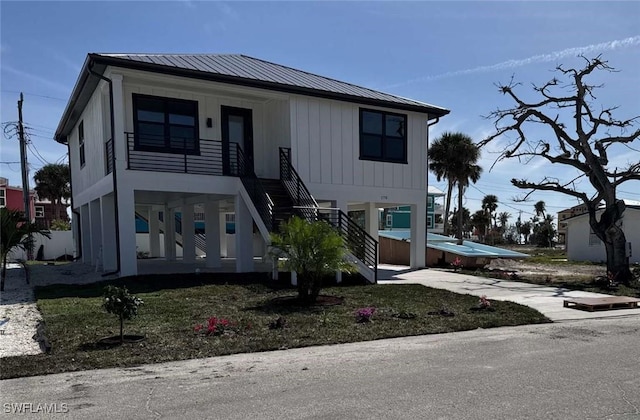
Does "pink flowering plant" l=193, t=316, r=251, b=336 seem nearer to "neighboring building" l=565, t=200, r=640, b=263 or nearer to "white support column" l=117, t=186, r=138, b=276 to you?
"white support column" l=117, t=186, r=138, b=276

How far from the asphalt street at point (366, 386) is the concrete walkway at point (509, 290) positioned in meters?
2.73

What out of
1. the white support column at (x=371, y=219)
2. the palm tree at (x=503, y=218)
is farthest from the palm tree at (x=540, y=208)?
the white support column at (x=371, y=219)

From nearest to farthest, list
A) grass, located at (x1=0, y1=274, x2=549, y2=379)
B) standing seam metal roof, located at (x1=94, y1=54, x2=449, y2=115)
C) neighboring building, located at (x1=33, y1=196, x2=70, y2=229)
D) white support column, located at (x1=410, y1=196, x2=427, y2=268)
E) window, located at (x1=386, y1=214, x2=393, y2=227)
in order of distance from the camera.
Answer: grass, located at (x1=0, y1=274, x2=549, y2=379) < standing seam metal roof, located at (x1=94, y1=54, x2=449, y2=115) < white support column, located at (x1=410, y1=196, x2=427, y2=268) < window, located at (x1=386, y1=214, x2=393, y2=227) < neighboring building, located at (x1=33, y1=196, x2=70, y2=229)

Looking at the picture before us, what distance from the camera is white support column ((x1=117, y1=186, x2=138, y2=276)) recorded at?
11297 mm

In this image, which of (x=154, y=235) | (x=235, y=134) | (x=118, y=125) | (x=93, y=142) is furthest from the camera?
(x=154, y=235)

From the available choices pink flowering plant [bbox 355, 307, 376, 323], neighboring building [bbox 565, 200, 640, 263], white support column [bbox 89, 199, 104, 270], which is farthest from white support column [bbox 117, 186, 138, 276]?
neighboring building [bbox 565, 200, 640, 263]

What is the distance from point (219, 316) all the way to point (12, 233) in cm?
708

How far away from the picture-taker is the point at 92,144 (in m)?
14.6

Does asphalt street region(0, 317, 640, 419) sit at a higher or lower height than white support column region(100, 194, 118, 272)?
lower

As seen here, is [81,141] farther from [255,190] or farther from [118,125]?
[255,190]

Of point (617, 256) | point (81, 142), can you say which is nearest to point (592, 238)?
point (617, 256)

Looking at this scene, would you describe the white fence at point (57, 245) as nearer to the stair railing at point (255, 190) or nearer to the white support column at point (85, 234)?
the white support column at point (85, 234)

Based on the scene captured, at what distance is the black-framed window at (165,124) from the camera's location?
12656mm

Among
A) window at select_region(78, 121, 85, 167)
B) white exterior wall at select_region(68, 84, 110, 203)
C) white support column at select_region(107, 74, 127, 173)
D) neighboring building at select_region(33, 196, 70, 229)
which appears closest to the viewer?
white support column at select_region(107, 74, 127, 173)
